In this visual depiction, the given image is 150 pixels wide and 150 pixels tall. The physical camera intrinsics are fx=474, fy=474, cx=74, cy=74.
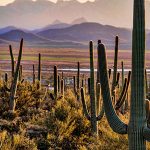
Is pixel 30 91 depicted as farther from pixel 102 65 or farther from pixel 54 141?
pixel 102 65

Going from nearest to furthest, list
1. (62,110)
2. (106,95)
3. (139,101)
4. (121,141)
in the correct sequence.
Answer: (139,101) < (106,95) < (121,141) < (62,110)

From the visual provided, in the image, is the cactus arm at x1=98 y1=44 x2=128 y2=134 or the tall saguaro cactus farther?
the cactus arm at x1=98 y1=44 x2=128 y2=134

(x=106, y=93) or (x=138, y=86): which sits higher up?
(x=138, y=86)

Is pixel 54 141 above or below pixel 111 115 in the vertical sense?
below

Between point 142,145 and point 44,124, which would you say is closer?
point 142,145

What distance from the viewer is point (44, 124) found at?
19.5 metres

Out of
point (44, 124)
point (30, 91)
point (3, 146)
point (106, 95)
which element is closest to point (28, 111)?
point (30, 91)

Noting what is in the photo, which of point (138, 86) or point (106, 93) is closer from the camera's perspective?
point (138, 86)

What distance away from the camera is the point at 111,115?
10.1m

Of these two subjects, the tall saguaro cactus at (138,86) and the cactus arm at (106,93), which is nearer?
the tall saguaro cactus at (138,86)

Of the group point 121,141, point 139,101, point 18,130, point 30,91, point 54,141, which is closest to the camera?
point 139,101

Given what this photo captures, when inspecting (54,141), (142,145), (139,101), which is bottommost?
(54,141)

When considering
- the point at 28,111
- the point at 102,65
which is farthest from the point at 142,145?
the point at 28,111

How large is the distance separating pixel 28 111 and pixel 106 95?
45.7 feet
